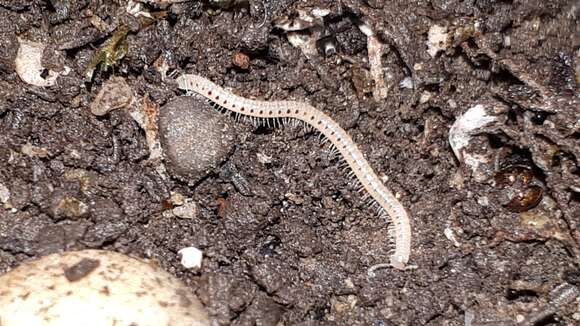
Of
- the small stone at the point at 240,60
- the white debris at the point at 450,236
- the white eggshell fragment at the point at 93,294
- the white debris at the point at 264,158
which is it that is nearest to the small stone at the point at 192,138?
the white debris at the point at 264,158

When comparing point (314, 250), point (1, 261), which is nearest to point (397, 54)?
point (314, 250)

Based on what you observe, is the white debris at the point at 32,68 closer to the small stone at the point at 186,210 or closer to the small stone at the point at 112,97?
the small stone at the point at 112,97

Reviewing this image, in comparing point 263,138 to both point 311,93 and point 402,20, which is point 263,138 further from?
point 402,20

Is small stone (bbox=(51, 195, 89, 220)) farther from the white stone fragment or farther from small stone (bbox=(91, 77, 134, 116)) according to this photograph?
small stone (bbox=(91, 77, 134, 116))

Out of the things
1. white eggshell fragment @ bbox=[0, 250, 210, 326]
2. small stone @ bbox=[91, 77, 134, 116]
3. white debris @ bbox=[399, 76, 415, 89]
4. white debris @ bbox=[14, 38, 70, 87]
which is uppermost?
white debris @ bbox=[14, 38, 70, 87]

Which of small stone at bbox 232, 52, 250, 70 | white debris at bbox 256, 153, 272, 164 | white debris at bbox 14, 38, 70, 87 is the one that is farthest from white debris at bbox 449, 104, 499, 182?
white debris at bbox 14, 38, 70, 87

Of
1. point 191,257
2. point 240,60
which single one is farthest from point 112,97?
point 191,257
